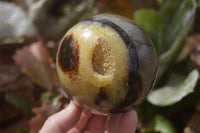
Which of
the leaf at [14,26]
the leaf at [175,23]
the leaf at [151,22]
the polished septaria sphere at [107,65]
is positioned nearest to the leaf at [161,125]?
the leaf at [175,23]

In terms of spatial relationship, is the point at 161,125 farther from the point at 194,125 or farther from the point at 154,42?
the point at 154,42

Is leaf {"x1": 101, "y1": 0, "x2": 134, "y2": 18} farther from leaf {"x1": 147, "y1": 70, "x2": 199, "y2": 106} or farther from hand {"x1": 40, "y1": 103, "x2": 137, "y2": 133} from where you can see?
hand {"x1": 40, "y1": 103, "x2": 137, "y2": 133}

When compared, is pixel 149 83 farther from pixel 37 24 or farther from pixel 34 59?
pixel 37 24

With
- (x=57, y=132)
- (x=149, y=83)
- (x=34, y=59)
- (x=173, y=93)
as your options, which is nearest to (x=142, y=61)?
(x=149, y=83)

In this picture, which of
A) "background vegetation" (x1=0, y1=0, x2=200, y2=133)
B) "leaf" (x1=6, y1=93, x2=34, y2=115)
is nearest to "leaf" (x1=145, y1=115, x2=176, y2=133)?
"background vegetation" (x1=0, y1=0, x2=200, y2=133)

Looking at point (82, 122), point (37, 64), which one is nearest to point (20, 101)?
point (37, 64)

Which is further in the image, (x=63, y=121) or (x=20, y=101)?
(x=20, y=101)

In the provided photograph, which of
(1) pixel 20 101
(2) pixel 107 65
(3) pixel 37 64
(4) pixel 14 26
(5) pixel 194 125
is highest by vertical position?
(2) pixel 107 65
